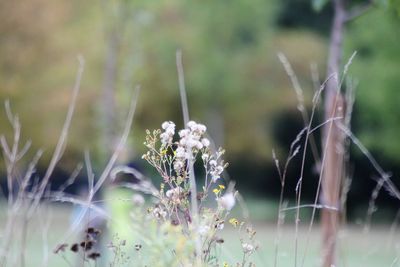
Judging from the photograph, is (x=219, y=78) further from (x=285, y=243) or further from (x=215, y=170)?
(x=215, y=170)

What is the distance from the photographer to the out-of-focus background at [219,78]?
76.5 ft

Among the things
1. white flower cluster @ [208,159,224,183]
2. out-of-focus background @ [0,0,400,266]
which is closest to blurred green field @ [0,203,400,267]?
out-of-focus background @ [0,0,400,266]

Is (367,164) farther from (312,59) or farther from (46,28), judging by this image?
(46,28)

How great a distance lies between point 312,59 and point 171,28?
4467 millimetres

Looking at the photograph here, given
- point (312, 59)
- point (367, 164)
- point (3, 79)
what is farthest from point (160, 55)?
point (3, 79)

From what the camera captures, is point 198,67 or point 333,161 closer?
point 333,161

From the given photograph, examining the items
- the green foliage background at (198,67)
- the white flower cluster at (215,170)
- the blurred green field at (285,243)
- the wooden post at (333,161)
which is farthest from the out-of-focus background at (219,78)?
the white flower cluster at (215,170)

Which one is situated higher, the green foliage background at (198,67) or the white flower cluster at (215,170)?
the white flower cluster at (215,170)

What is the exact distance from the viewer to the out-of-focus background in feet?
76.5

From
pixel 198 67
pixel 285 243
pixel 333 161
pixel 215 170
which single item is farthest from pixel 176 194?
pixel 198 67

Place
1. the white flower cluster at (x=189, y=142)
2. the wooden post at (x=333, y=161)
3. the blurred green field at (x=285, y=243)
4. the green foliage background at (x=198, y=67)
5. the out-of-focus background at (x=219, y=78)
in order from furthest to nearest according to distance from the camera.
Answer: 1. the out-of-focus background at (x=219, y=78)
2. the green foliage background at (x=198, y=67)
3. the blurred green field at (x=285, y=243)
4. the wooden post at (x=333, y=161)
5. the white flower cluster at (x=189, y=142)

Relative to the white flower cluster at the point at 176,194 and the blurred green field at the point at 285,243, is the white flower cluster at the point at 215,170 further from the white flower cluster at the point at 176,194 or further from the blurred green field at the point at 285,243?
the blurred green field at the point at 285,243

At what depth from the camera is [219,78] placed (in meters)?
31.9

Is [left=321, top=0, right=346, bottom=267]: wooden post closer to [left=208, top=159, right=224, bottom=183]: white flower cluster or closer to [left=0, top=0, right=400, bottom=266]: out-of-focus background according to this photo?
[left=208, top=159, right=224, bottom=183]: white flower cluster
